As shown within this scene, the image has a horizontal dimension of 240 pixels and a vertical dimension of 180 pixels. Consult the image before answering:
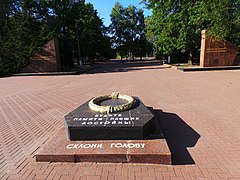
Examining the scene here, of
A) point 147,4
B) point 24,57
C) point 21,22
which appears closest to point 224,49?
point 147,4

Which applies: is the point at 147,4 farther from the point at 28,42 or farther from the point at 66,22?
the point at 28,42

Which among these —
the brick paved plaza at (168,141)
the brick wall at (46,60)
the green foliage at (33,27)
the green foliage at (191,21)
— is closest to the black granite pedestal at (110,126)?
the brick paved plaza at (168,141)

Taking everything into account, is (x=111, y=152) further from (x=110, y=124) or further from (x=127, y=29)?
(x=127, y=29)

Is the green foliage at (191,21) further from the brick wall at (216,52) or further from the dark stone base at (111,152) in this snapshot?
the dark stone base at (111,152)

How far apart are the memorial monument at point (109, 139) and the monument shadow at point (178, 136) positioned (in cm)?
28

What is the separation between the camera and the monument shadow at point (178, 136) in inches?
131

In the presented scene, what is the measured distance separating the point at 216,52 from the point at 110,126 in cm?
1930

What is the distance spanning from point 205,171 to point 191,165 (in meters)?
0.24

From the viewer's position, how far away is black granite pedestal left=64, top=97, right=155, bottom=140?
3654 mm

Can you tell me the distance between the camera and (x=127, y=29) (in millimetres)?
50719

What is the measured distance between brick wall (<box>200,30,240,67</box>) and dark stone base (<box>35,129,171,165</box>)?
18173mm

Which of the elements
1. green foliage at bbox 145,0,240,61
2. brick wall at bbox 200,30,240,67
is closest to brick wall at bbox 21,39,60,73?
green foliage at bbox 145,0,240,61

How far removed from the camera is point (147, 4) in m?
25.7

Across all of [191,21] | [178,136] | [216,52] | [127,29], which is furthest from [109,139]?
[127,29]
